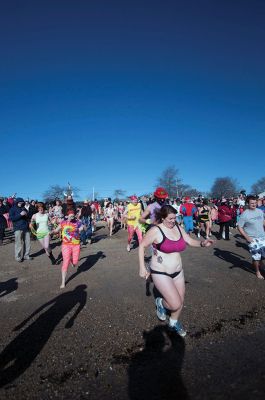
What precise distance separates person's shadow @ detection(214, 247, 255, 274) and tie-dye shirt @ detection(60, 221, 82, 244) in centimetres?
445

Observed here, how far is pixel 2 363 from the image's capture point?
362cm

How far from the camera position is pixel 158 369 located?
3.33m

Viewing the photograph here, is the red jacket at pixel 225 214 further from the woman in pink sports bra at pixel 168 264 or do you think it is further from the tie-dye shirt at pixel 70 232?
the woman in pink sports bra at pixel 168 264

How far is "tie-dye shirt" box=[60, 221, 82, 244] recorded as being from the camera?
691cm

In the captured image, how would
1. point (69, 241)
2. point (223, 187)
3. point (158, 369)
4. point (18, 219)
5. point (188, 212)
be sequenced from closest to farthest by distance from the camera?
point (158, 369) → point (69, 241) → point (18, 219) → point (188, 212) → point (223, 187)

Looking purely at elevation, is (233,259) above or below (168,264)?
below

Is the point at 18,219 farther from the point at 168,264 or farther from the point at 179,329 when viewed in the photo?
the point at 179,329

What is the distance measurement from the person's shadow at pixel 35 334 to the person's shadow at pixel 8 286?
148cm

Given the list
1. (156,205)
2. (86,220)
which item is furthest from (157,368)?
(86,220)

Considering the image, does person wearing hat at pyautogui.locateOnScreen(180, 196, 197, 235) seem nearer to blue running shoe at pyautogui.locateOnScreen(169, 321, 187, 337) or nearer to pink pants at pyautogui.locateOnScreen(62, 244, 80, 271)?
pink pants at pyautogui.locateOnScreen(62, 244, 80, 271)

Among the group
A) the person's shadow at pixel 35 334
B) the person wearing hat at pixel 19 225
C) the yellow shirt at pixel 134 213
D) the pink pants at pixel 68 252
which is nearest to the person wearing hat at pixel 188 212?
the yellow shirt at pixel 134 213

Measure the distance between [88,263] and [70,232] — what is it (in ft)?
9.21

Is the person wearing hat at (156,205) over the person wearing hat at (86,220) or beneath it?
over

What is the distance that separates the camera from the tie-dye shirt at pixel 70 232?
6.91 m
